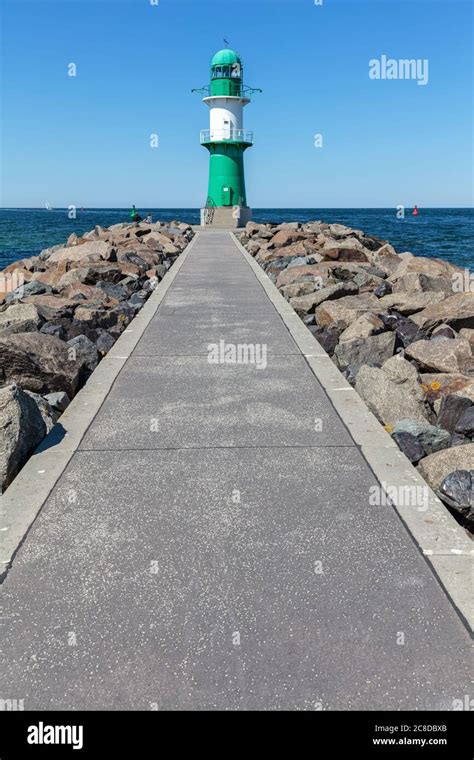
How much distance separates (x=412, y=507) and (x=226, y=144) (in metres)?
33.3

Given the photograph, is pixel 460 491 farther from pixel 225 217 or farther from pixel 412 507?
pixel 225 217

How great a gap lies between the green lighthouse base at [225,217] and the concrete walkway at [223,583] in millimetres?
28941

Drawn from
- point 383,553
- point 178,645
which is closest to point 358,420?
point 383,553

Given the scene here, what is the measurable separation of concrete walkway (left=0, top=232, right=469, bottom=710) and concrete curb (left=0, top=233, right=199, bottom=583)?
73 mm

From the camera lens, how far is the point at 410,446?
449 cm

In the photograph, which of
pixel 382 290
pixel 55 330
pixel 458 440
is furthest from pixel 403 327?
pixel 55 330

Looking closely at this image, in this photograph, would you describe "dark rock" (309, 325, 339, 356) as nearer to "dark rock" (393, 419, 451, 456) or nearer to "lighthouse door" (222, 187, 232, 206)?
"dark rock" (393, 419, 451, 456)

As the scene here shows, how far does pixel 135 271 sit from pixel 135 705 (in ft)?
37.0

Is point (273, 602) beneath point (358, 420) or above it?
beneath

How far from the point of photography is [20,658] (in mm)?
2570

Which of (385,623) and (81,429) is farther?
(81,429)
